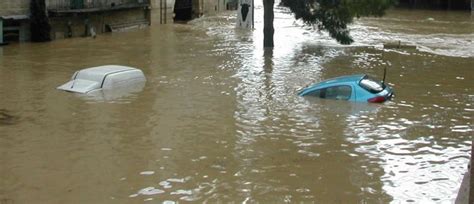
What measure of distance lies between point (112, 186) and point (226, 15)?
170 feet

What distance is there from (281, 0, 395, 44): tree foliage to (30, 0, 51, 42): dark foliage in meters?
13.6

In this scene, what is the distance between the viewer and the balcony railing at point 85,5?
126ft

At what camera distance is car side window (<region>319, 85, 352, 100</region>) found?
1845 centimetres

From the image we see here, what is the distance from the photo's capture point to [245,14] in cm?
4675

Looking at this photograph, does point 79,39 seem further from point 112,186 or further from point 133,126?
point 112,186

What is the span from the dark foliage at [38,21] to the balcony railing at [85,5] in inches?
36.9

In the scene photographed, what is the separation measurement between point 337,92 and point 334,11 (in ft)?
41.9

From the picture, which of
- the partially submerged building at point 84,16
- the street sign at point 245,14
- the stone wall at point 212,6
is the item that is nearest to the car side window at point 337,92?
the partially submerged building at point 84,16

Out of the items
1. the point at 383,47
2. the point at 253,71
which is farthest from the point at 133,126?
the point at 383,47

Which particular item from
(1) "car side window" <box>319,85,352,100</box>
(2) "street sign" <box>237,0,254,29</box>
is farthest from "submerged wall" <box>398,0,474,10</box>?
(1) "car side window" <box>319,85,352,100</box>

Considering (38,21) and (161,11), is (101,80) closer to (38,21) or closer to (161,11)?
(38,21)

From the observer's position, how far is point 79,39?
3856cm

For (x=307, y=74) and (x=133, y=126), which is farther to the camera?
(x=307, y=74)

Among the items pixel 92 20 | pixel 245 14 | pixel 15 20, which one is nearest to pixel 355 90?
pixel 15 20
